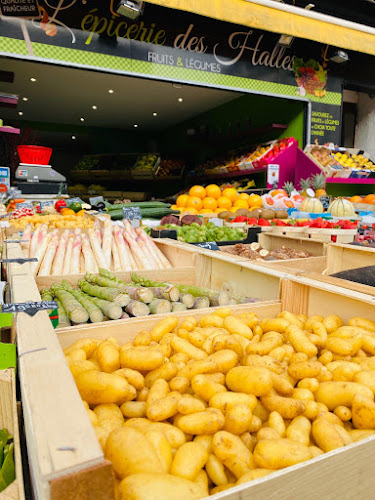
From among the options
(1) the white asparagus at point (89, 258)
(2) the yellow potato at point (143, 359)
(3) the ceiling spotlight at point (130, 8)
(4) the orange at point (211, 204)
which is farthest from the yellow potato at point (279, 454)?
(3) the ceiling spotlight at point (130, 8)

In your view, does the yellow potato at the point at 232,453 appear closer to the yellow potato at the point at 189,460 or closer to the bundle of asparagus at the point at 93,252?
the yellow potato at the point at 189,460

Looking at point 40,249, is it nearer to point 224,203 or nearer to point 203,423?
point 203,423

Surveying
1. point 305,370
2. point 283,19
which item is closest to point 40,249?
point 305,370

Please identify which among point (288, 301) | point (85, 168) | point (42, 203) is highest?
point (85, 168)

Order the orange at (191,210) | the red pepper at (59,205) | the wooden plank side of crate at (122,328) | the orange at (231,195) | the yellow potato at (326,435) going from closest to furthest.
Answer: the yellow potato at (326,435), the wooden plank side of crate at (122,328), the orange at (191,210), the red pepper at (59,205), the orange at (231,195)

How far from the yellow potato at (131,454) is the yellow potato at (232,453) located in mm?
155

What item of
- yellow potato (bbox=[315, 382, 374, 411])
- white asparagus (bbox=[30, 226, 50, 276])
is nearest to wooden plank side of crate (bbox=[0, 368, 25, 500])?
yellow potato (bbox=[315, 382, 374, 411])

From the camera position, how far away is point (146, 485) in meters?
0.72

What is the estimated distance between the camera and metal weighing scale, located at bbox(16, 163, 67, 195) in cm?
671

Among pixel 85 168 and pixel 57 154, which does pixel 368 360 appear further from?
pixel 57 154

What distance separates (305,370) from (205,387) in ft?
1.09

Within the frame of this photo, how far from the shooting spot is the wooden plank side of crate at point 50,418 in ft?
1.92

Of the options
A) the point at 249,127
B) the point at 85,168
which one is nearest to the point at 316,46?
the point at 249,127

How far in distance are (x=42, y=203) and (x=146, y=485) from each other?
6.17m
